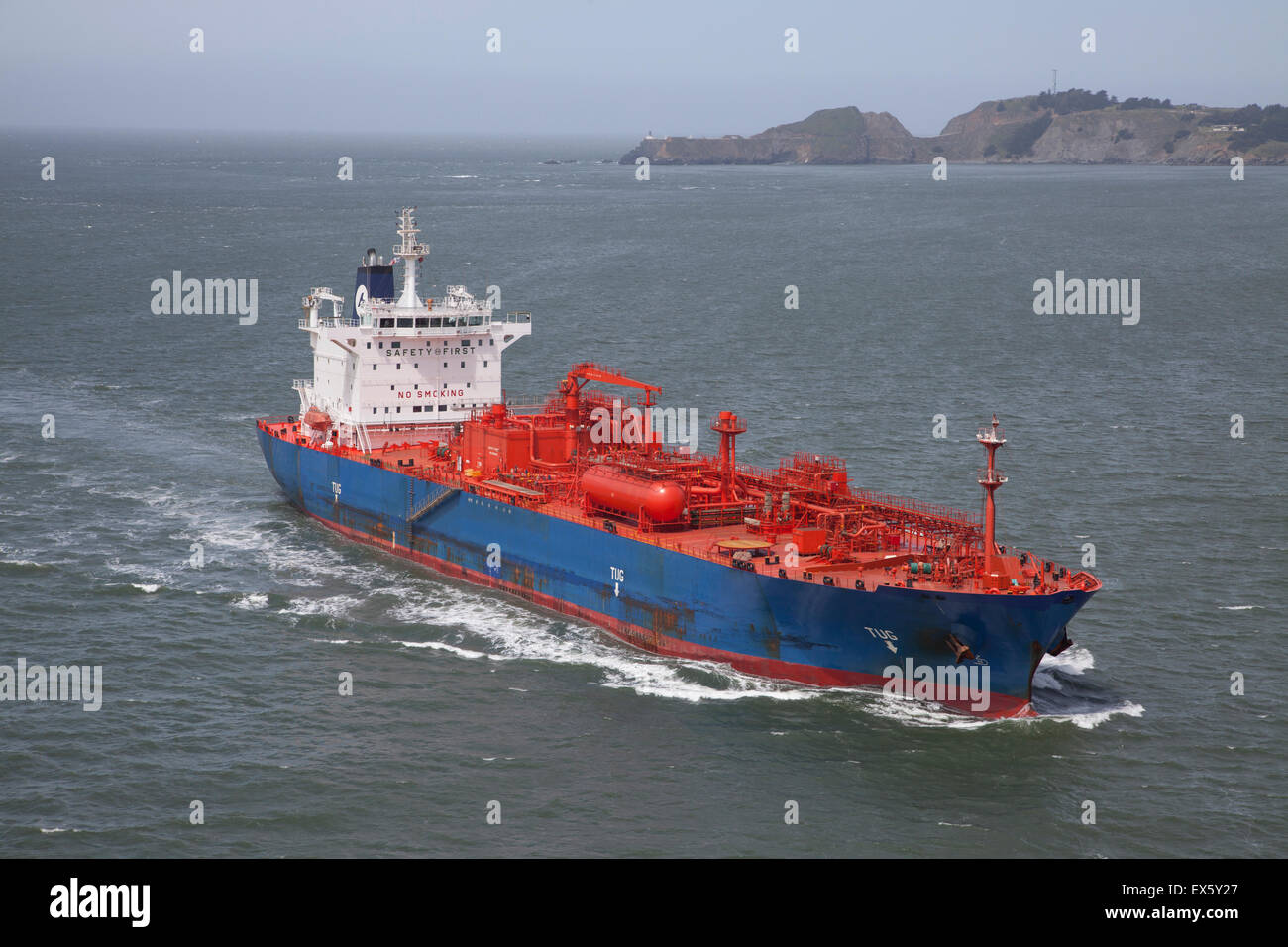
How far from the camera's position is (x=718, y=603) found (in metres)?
35.1

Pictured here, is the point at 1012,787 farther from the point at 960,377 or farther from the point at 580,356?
the point at 580,356

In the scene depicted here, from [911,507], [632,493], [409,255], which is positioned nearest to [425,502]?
[632,493]

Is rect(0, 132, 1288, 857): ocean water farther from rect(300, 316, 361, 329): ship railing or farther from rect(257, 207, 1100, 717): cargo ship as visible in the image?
rect(300, 316, 361, 329): ship railing

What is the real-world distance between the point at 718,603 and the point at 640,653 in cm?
326

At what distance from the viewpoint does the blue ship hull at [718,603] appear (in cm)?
3161

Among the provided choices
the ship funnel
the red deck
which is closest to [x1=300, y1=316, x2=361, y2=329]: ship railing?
the ship funnel

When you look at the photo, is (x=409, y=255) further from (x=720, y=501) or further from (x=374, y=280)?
(x=720, y=501)

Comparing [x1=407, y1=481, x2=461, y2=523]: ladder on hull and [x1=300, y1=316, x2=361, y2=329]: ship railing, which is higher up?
[x1=300, y1=316, x2=361, y2=329]: ship railing

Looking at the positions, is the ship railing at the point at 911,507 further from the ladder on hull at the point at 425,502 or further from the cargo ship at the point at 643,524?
the ladder on hull at the point at 425,502

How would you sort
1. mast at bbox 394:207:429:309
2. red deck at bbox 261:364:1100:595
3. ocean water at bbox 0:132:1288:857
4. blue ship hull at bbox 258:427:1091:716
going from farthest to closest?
1. mast at bbox 394:207:429:309
2. red deck at bbox 261:364:1100:595
3. blue ship hull at bbox 258:427:1091:716
4. ocean water at bbox 0:132:1288:857

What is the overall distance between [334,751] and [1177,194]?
170 m

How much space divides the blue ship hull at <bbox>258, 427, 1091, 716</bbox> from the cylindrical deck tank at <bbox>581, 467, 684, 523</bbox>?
3.06 ft

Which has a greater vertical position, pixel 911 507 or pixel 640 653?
pixel 911 507

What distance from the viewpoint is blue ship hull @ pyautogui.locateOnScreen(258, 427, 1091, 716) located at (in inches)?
1244
